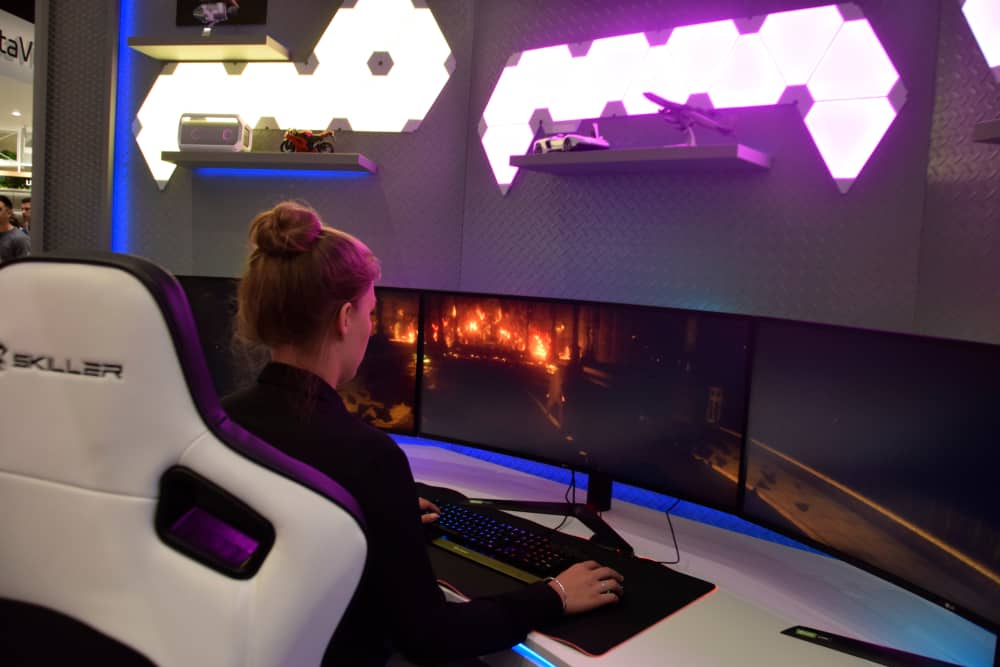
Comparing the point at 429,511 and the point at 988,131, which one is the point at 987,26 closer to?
the point at 988,131

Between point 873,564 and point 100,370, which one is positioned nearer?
point 100,370

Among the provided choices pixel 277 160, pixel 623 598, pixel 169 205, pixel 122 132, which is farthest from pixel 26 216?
pixel 623 598

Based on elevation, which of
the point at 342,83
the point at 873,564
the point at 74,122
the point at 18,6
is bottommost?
the point at 873,564

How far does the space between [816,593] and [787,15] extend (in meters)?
1.35

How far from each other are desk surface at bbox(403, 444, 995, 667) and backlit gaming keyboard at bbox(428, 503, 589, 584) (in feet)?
0.65

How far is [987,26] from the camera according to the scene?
1529 millimetres

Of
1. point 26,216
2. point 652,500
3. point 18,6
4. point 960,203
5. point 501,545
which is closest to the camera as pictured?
point 501,545

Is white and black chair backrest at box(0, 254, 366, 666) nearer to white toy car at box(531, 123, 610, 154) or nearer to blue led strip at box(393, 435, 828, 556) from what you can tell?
blue led strip at box(393, 435, 828, 556)

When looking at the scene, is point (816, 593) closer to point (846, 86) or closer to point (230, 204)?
point (846, 86)

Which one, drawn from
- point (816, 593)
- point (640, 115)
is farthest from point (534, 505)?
point (640, 115)

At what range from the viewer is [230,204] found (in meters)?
2.68

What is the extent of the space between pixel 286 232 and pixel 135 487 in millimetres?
514

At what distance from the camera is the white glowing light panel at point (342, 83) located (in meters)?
2.39

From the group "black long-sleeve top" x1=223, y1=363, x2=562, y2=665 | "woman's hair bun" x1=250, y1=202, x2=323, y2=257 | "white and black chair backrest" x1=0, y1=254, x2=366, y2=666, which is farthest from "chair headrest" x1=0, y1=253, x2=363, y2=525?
"woman's hair bun" x1=250, y1=202, x2=323, y2=257
